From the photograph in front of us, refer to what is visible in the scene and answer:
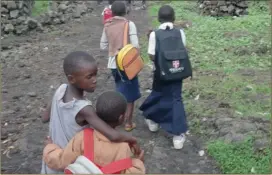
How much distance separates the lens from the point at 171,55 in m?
4.06

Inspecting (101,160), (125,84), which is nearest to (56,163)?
(101,160)

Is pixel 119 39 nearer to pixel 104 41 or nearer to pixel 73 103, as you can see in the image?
pixel 104 41

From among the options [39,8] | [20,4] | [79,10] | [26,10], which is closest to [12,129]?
[20,4]

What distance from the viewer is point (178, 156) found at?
4297 millimetres

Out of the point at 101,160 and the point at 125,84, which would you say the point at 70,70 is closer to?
the point at 101,160

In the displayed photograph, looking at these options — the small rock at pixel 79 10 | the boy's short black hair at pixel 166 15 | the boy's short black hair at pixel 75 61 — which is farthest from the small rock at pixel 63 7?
the boy's short black hair at pixel 75 61

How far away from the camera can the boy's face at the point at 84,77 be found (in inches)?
102

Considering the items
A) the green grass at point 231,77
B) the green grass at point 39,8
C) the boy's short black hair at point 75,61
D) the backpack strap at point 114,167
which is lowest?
the green grass at point 39,8

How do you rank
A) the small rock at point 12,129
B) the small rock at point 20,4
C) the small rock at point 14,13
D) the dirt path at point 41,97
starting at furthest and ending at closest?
the small rock at point 20,4, the small rock at point 14,13, the small rock at point 12,129, the dirt path at point 41,97

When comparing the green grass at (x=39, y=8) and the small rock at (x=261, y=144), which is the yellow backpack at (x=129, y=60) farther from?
the green grass at (x=39, y=8)

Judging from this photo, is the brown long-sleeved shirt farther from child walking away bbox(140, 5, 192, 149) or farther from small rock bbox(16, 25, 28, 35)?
small rock bbox(16, 25, 28, 35)

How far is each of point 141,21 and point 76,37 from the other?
251 cm

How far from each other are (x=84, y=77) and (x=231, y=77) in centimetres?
420

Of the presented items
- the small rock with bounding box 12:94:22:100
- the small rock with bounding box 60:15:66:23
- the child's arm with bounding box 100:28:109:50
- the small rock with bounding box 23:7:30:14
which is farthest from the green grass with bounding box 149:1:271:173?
the small rock with bounding box 23:7:30:14
